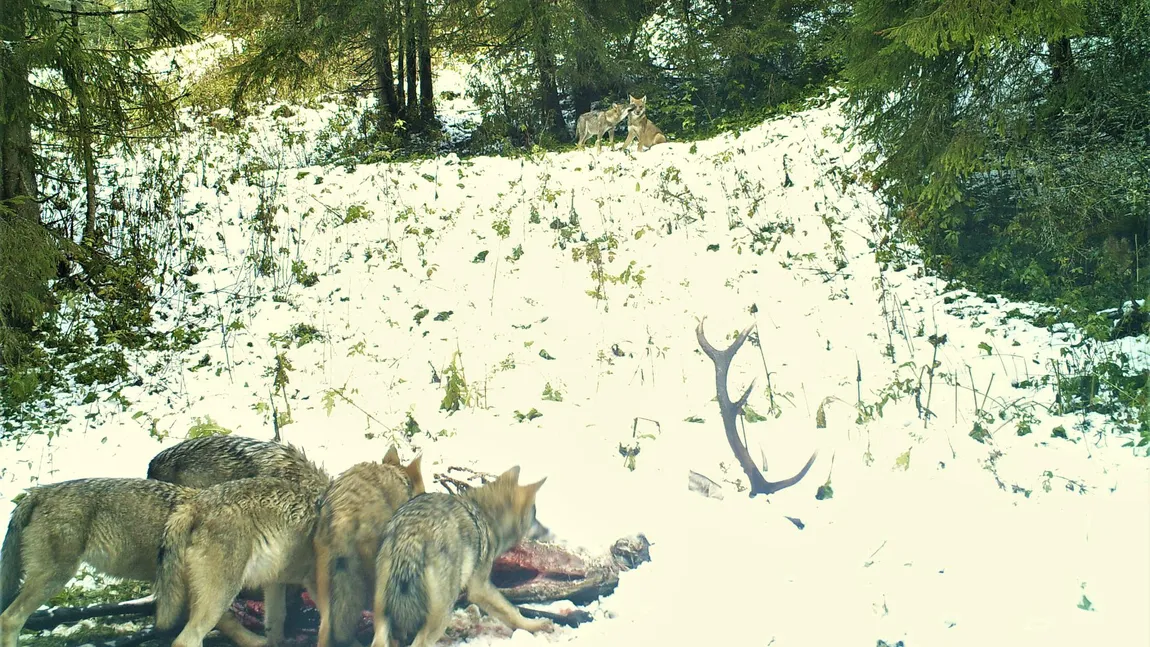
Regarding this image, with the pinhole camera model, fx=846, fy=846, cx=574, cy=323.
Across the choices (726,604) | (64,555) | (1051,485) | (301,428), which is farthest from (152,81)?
(1051,485)

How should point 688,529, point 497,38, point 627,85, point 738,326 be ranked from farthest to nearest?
point 627,85
point 497,38
point 738,326
point 688,529

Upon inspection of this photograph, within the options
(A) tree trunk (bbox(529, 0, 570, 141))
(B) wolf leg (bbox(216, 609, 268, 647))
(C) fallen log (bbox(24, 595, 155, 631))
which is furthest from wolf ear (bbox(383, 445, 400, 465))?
(A) tree trunk (bbox(529, 0, 570, 141))

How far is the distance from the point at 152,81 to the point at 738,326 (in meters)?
6.52

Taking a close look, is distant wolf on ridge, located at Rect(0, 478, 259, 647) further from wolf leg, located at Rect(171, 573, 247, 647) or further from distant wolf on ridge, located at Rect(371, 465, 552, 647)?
distant wolf on ridge, located at Rect(371, 465, 552, 647)

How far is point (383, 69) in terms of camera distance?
49.9 feet

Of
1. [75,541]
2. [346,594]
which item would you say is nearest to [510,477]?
[346,594]

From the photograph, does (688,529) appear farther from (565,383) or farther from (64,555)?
(64,555)

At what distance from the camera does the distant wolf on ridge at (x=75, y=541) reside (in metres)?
4.02

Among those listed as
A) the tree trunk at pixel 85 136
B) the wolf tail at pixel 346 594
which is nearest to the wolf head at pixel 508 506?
the wolf tail at pixel 346 594

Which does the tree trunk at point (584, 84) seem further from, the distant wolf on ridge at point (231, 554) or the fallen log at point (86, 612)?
the fallen log at point (86, 612)

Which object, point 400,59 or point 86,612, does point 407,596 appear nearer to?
point 86,612

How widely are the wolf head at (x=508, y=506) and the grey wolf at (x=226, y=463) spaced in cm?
101

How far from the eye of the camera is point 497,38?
14.6 metres

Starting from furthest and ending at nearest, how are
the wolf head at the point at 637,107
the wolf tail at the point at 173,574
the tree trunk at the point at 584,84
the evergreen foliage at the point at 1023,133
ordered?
the tree trunk at the point at 584,84 → the wolf head at the point at 637,107 → the evergreen foliage at the point at 1023,133 → the wolf tail at the point at 173,574
